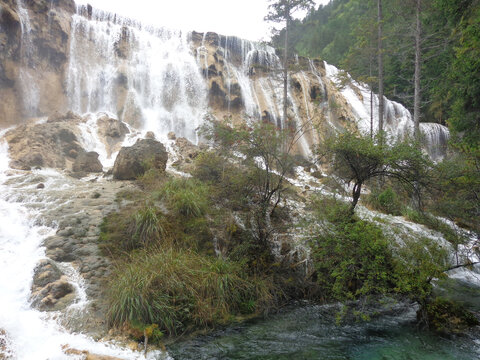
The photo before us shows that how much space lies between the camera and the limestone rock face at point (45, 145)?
13.8 m

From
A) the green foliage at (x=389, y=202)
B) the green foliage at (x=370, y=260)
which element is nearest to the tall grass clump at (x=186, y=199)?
the green foliage at (x=370, y=260)

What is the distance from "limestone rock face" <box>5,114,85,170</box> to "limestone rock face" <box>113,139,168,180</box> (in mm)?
3777

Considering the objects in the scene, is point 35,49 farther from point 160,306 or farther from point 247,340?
point 247,340

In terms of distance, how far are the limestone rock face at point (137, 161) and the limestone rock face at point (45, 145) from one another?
12.4 feet

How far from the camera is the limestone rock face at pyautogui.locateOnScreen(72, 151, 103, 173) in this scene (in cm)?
1420

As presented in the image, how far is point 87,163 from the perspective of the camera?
14.4 m

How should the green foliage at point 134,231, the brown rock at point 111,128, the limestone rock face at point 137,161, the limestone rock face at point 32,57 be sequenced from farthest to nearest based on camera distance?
the brown rock at point 111,128 → the limestone rock face at point 32,57 → the limestone rock face at point 137,161 → the green foliage at point 134,231

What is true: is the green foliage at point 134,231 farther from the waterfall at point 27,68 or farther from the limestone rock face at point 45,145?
the waterfall at point 27,68

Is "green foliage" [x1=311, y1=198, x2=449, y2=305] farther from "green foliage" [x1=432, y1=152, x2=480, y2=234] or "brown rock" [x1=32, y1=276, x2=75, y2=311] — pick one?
"brown rock" [x1=32, y1=276, x2=75, y2=311]

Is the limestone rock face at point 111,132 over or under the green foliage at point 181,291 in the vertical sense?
over

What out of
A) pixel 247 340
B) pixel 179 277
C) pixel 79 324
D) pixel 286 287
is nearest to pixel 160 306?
pixel 179 277

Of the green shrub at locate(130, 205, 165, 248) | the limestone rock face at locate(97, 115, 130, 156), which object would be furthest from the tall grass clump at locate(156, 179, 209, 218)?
the limestone rock face at locate(97, 115, 130, 156)

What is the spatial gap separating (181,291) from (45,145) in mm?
12854

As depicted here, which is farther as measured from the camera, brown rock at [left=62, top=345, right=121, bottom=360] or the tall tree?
the tall tree
